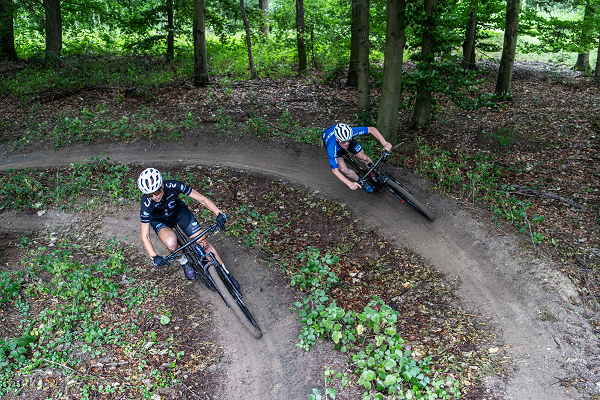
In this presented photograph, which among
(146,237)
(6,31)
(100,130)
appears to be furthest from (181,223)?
(6,31)

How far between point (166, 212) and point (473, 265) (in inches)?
246

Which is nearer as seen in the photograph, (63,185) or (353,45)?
(63,185)

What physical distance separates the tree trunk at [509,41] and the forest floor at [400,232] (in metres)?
1.07

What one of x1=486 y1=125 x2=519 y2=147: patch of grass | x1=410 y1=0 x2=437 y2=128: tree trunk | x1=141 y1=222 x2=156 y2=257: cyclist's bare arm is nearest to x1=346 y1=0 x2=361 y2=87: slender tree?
x1=410 y1=0 x2=437 y2=128: tree trunk

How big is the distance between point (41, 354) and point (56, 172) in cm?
781

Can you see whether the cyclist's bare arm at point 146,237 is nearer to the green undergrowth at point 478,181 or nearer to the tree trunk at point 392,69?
the green undergrowth at point 478,181

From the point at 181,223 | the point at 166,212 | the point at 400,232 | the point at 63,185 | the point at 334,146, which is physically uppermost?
the point at 334,146

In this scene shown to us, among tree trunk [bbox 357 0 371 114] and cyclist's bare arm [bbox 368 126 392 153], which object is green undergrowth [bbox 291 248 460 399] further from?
tree trunk [bbox 357 0 371 114]

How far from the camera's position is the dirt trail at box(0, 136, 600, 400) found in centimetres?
531

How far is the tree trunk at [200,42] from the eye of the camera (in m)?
16.3

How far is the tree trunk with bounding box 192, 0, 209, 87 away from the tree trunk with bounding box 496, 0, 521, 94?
12.8m

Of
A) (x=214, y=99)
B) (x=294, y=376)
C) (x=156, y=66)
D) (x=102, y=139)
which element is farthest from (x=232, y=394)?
(x=156, y=66)

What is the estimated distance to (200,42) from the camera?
16.9 m

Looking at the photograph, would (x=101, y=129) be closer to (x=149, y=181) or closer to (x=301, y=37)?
(x=149, y=181)
